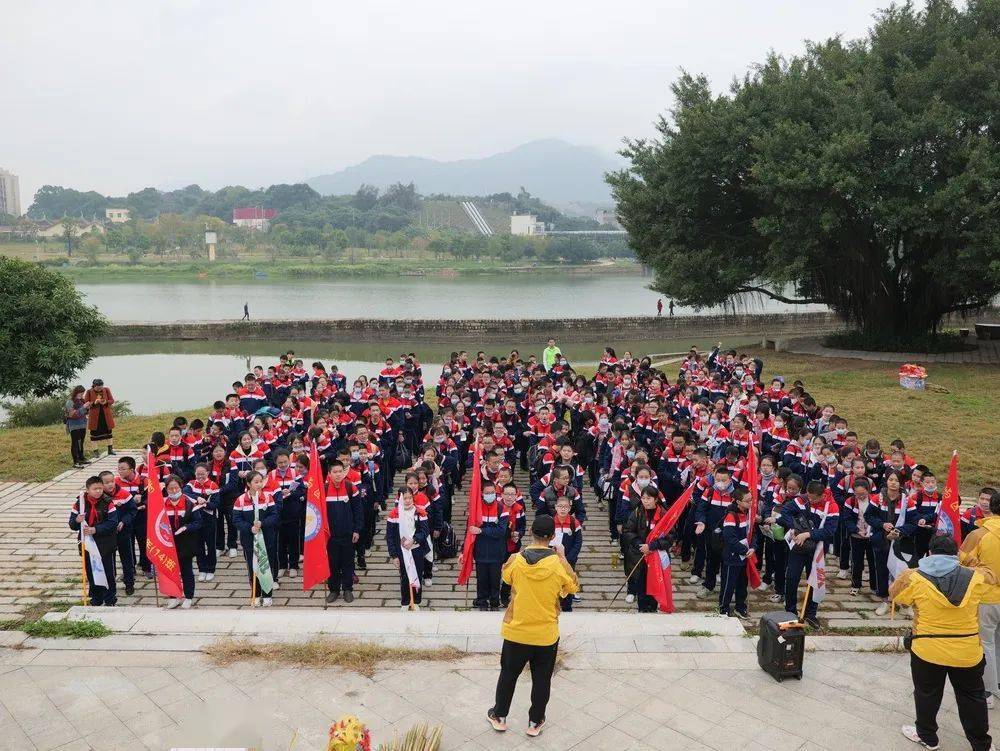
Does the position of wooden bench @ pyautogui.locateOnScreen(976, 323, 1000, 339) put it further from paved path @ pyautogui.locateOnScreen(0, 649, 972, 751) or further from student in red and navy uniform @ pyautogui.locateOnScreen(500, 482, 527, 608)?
student in red and navy uniform @ pyautogui.locateOnScreen(500, 482, 527, 608)

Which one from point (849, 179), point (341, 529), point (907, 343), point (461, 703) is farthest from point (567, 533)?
point (907, 343)

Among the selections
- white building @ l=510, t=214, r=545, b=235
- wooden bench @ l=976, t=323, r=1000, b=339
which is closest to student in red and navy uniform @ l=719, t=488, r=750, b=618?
wooden bench @ l=976, t=323, r=1000, b=339

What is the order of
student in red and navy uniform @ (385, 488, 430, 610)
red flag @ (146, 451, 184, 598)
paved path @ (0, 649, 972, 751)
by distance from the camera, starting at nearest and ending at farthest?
1. paved path @ (0, 649, 972, 751)
2. student in red and navy uniform @ (385, 488, 430, 610)
3. red flag @ (146, 451, 184, 598)

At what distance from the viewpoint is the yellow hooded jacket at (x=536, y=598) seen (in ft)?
16.6

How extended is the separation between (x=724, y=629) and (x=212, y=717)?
4.23 metres

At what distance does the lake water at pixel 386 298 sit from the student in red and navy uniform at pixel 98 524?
124 feet

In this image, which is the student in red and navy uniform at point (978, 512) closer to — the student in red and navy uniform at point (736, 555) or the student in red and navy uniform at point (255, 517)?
the student in red and navy uniform at point (736, 555)

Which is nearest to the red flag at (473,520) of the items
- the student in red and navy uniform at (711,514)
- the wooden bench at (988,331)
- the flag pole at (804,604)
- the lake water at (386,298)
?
the student in red and navy uniform at (711,514)

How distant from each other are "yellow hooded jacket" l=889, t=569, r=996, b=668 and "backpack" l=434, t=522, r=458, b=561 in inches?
202

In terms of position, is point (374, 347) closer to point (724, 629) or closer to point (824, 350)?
point (824, 350)

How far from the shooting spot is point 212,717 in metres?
5.24

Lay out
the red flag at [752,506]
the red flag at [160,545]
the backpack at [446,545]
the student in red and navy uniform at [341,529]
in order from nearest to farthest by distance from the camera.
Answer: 1. the red flag at [752,506]
2. the red flag at [160,545]
3. the student in red and navy uniform at [341,529]
4. the backpack at [446,545]

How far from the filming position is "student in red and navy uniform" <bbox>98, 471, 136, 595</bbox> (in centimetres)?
783

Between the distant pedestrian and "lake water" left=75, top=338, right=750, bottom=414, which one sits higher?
the distant pedestrian
